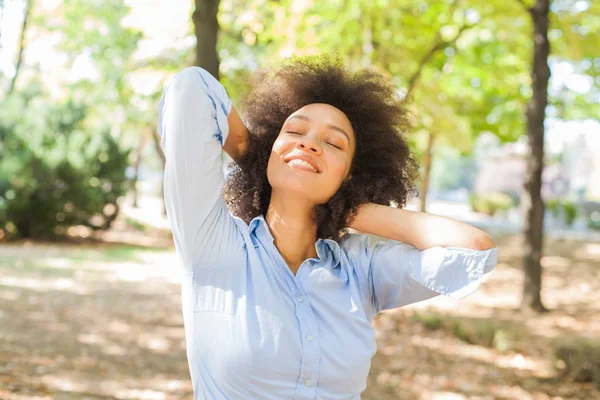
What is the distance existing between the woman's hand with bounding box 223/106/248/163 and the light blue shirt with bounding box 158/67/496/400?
0.44 feet

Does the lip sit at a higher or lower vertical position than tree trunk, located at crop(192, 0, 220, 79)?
lower

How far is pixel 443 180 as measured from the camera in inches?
2997

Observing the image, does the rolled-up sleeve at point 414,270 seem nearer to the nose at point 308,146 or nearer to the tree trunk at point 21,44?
the nose at point 308,146

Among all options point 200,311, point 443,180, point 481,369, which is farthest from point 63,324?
point 443,180

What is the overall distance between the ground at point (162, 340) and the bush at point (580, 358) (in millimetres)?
88

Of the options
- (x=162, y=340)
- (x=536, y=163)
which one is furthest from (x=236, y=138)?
(x=536, y=163)

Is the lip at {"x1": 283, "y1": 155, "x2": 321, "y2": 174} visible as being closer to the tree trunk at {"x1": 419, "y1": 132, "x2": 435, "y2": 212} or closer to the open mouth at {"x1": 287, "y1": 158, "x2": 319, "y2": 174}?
the open mouth at {"x1": 287, "y1": 158, "x2": 319, "y2": 174}

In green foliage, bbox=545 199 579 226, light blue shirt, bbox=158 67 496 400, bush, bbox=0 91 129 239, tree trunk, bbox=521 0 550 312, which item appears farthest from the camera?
green foliage, bbox=545 199 579 226

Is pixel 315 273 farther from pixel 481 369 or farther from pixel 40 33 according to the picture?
pixel 40 33

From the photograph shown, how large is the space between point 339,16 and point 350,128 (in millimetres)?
5729

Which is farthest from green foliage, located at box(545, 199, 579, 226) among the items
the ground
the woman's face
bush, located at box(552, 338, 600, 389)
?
the woman's face

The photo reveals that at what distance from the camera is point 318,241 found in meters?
1.91

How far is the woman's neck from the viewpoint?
1889 millimetres

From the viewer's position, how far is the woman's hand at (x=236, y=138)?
1.96 metres
